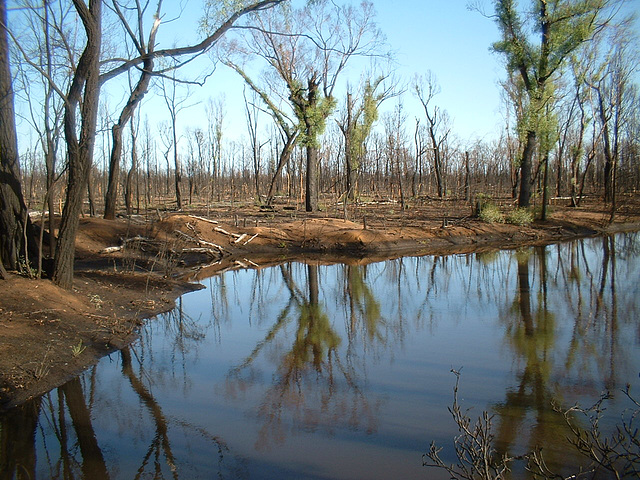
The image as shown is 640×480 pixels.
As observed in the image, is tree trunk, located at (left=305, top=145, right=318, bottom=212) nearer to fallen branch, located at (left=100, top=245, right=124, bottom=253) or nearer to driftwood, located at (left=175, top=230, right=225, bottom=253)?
driftwood, located at (left=175, top=230, right=225, bottom=253)

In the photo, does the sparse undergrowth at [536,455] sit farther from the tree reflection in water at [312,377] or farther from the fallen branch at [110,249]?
the fallen branch at [110,249]

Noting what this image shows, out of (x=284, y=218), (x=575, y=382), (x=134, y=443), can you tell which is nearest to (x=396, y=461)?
(x=134, y=443)

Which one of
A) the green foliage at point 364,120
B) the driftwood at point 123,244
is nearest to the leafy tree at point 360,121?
the green foliage at point 364,120

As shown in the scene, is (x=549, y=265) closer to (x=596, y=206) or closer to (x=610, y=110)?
(x=596, y=206)

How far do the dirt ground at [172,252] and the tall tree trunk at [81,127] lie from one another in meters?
0.79

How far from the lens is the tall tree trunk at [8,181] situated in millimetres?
9531

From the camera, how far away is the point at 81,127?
9.46m

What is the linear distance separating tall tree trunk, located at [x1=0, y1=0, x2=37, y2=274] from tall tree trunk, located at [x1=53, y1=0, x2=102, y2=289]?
2.21 feet

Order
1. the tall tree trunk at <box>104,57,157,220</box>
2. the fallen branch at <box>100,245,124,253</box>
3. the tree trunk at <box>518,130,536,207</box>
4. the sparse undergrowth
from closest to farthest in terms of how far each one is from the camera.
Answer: the sparse undergrowth
the tall tree trunk at <box>104,57,157,220</box>
the fallen branch at <box>100,245,124,253</box>
the tree trunk at <box>518,130,536,207</box>

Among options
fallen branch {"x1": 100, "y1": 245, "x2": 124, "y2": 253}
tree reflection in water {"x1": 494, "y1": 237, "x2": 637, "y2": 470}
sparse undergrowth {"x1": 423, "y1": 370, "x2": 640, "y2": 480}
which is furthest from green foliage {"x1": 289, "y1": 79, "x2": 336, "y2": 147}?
sparse undergrowth {"x1": 423, "y1": 370, "x2": 640, "y2": 480}

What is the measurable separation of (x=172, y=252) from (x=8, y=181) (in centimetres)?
590

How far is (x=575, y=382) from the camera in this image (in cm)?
688

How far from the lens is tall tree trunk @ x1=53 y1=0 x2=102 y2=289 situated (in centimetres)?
931

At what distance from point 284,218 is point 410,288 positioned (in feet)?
41.0
